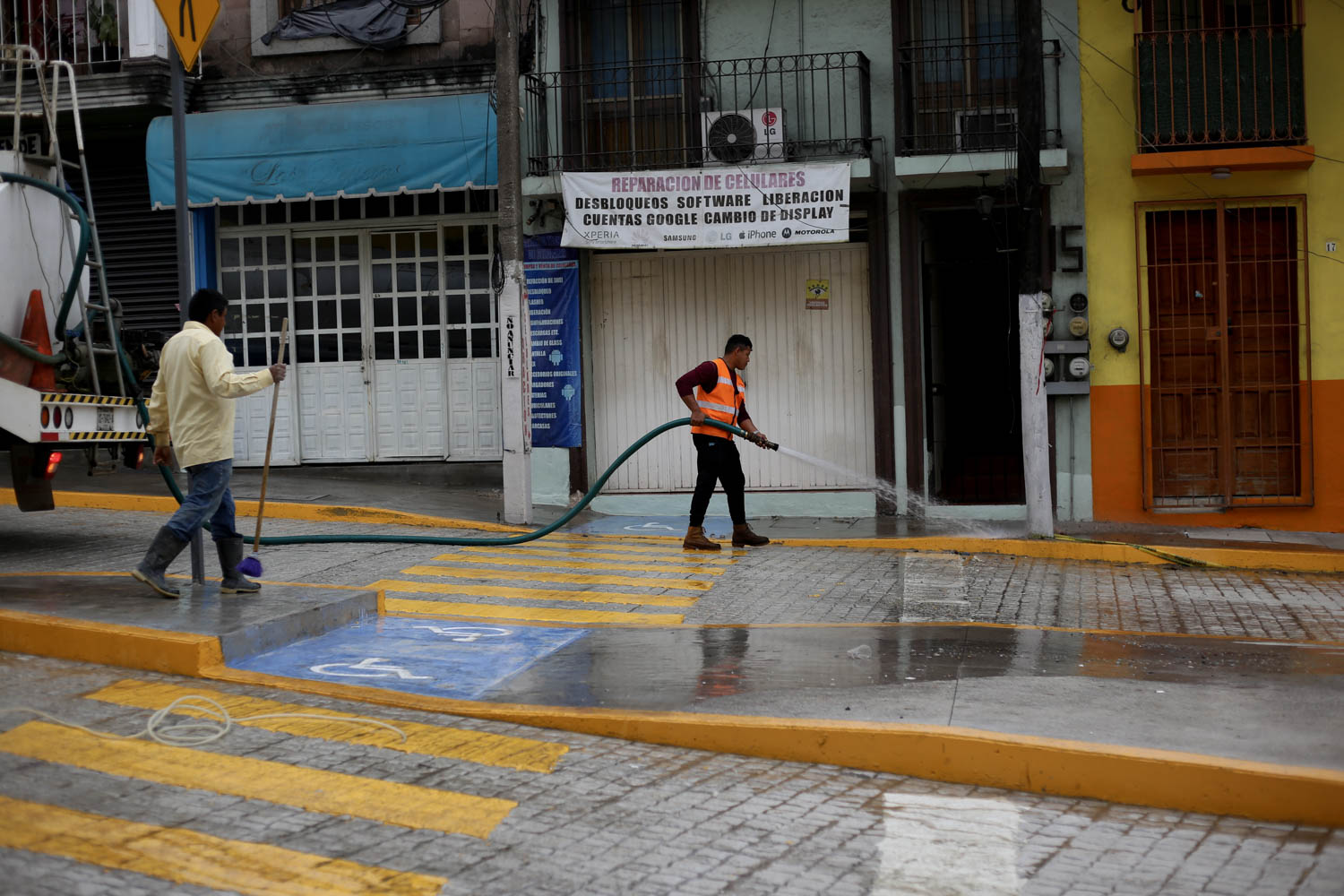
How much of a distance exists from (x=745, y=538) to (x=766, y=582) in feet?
6.22

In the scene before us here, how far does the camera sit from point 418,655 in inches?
285

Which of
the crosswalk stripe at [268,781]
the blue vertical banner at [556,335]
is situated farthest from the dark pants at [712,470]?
the crosswalk stripe at [268,781]

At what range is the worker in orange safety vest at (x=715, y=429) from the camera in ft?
37.7

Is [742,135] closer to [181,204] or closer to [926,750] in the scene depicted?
[181,204]

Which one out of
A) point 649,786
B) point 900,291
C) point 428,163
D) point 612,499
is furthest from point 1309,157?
point 649,786

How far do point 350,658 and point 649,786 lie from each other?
8.30 feet

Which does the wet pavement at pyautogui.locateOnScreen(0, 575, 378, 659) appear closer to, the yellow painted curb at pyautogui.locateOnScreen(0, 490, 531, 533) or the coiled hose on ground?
the coiled hose on ground

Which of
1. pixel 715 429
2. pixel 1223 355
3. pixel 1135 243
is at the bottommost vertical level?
pixel 715 429

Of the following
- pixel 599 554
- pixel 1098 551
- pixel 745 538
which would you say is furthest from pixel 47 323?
pixel 1098 551

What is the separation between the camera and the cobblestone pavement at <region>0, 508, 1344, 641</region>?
877cm

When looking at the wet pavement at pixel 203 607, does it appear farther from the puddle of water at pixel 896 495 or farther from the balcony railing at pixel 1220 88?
the balcony railing at pixel 1220 88

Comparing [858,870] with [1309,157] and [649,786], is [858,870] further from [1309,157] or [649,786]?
[1309,157]

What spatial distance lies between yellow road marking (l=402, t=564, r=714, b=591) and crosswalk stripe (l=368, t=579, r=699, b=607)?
371mm

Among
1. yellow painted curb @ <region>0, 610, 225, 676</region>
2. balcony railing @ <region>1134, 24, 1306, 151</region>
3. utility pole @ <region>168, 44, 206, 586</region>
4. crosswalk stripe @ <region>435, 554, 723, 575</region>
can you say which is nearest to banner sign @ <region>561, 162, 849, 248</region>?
balcony railing @ <region>1134, 24, 1306, 151</region>
